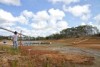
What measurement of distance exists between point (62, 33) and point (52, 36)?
7775 mm

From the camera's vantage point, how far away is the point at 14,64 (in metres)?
11.3

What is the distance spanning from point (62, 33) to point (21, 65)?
125489 mm

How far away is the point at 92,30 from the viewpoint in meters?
→ 127

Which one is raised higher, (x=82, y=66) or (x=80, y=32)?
(x=80, y=32)

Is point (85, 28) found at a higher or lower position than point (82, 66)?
higher

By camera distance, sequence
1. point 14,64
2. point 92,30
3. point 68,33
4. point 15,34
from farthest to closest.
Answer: point 68,33
point 92,30
point 15,34
point 14,64

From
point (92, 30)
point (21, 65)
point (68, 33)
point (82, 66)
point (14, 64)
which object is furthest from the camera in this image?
point (68, 33)

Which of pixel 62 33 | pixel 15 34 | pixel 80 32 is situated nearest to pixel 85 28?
pixel 80 32

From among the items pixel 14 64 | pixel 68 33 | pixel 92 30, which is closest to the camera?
pixel 14 64

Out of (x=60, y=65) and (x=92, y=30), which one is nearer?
(x=60, y=65)

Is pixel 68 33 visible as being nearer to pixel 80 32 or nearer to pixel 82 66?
pixel 80 32

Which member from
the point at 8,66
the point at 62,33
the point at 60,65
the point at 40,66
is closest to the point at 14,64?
the point at 8,66

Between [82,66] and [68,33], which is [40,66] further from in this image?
[68,33]

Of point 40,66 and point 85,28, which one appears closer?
point 40,66
